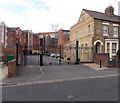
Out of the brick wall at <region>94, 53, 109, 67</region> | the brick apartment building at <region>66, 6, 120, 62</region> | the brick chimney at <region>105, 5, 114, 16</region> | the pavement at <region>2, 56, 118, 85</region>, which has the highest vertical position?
the brick chimney at <region>105, 5, 114, 16</region>

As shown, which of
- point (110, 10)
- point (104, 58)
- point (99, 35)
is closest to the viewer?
point (104, 58)

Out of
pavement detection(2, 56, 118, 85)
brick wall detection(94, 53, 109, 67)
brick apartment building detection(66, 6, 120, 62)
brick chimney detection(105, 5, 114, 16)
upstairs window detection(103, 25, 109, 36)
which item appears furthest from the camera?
brick chimney detection(105, 5, 114, 16)

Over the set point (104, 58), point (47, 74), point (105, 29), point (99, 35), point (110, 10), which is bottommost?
point (47, 74)

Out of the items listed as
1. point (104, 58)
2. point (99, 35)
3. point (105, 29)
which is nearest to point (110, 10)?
point (105, 29)

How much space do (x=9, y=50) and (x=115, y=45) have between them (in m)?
17.1

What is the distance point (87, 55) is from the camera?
22.0 metres

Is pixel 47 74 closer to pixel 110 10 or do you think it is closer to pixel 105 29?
pixel 105 29

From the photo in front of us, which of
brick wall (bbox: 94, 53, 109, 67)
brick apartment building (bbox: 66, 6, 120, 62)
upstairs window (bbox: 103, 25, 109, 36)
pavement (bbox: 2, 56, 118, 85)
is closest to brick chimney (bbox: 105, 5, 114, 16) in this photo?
brick apartment building (bbox: 66, 6, 120, 62)

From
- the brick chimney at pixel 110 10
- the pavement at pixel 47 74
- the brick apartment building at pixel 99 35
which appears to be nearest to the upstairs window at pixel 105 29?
the brick apartment building at pixel 99 35

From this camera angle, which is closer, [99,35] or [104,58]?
[104,58]

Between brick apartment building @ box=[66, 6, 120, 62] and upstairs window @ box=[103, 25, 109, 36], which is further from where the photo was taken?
upstairs window @ box=[103, 25, 109, 36]

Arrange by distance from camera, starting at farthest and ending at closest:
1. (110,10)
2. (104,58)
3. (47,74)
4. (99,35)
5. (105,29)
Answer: (110,10), (105,29), (99,35), (104,58), (47,74)

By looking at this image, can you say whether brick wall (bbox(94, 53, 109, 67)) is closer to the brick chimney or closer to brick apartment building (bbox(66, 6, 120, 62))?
brick apartment building (bbox(66, 6, 120, 62))

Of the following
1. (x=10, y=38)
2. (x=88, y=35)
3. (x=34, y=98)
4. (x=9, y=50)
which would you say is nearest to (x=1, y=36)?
(x=10, y=38)
